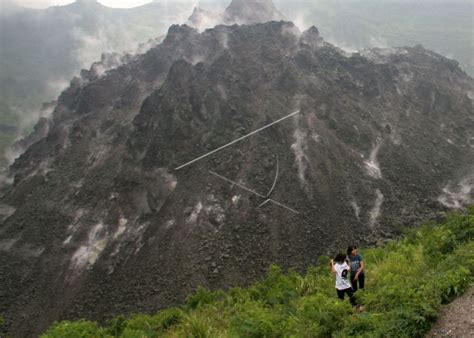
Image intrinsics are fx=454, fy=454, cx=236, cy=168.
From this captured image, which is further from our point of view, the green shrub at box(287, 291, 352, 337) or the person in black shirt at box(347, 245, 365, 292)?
the person in black shirt at box(347, 245, 365, 292)

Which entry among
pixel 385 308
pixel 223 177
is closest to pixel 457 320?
pixel 385 308

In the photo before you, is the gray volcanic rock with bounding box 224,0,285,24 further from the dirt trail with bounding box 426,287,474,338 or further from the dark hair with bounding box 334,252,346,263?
the dirt trail with bounding box 426,287,474,338

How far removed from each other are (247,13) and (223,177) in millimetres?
58500

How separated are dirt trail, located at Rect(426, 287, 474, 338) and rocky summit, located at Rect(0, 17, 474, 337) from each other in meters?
22.3

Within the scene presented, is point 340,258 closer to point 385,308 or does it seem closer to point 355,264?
point 355,264

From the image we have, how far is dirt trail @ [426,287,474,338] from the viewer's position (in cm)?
973

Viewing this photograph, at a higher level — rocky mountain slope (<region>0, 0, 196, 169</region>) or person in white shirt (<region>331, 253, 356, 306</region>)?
rocky mountain slope (<region>0, 0, 196, 169</region>)

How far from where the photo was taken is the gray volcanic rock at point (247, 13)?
294ft

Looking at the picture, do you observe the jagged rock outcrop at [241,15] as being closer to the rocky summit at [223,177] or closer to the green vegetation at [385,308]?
the rocky summit at [223,177]

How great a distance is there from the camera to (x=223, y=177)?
40.7 meters

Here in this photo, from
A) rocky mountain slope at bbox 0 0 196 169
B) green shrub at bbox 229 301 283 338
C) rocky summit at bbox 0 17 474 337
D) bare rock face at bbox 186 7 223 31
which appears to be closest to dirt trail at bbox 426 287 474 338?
green shrub at bbox 229 301 283 338

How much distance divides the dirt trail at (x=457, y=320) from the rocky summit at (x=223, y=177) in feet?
73.1

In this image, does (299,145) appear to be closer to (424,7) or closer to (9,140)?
(9,140)

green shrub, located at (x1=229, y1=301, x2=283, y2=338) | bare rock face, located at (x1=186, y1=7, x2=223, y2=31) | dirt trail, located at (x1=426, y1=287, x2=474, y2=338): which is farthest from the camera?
bare rock face, located at (x1=186, y1=7, x2=223, y2=31)
